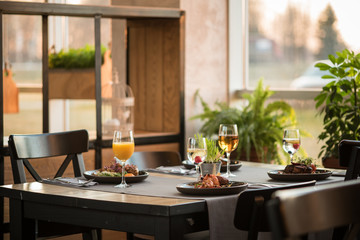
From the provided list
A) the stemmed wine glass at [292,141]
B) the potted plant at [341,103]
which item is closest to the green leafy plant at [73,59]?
the potted plant at [341,103]

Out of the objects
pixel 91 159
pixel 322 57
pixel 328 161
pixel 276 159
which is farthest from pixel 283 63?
pixel 91 159

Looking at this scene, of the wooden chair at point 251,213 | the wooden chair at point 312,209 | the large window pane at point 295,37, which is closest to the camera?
the wooden chair at point 312,209

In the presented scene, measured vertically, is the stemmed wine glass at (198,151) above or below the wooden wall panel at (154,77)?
below

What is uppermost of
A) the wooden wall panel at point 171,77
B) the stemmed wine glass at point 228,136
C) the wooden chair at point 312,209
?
the wooden wall panel at point 171,77

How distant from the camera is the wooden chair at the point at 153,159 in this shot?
342 centimetres

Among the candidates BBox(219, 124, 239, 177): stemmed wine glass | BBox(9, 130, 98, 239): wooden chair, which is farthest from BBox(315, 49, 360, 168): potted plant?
BBox(9, 130, 98, 239): wooden chair

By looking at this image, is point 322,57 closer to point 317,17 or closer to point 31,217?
point 317,17

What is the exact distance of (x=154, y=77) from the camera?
5.36 metres

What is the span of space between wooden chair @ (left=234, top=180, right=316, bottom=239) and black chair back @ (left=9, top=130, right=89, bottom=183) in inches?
47.7

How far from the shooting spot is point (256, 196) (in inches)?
82.0

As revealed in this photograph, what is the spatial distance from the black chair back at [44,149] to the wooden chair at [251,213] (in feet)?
3.98

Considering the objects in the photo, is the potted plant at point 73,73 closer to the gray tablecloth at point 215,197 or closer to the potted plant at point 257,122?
the potted plant at point 257,122

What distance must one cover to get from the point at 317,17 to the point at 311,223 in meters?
3.93

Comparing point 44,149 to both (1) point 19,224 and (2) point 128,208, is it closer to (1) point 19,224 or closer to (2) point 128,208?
(1) point 19,224
